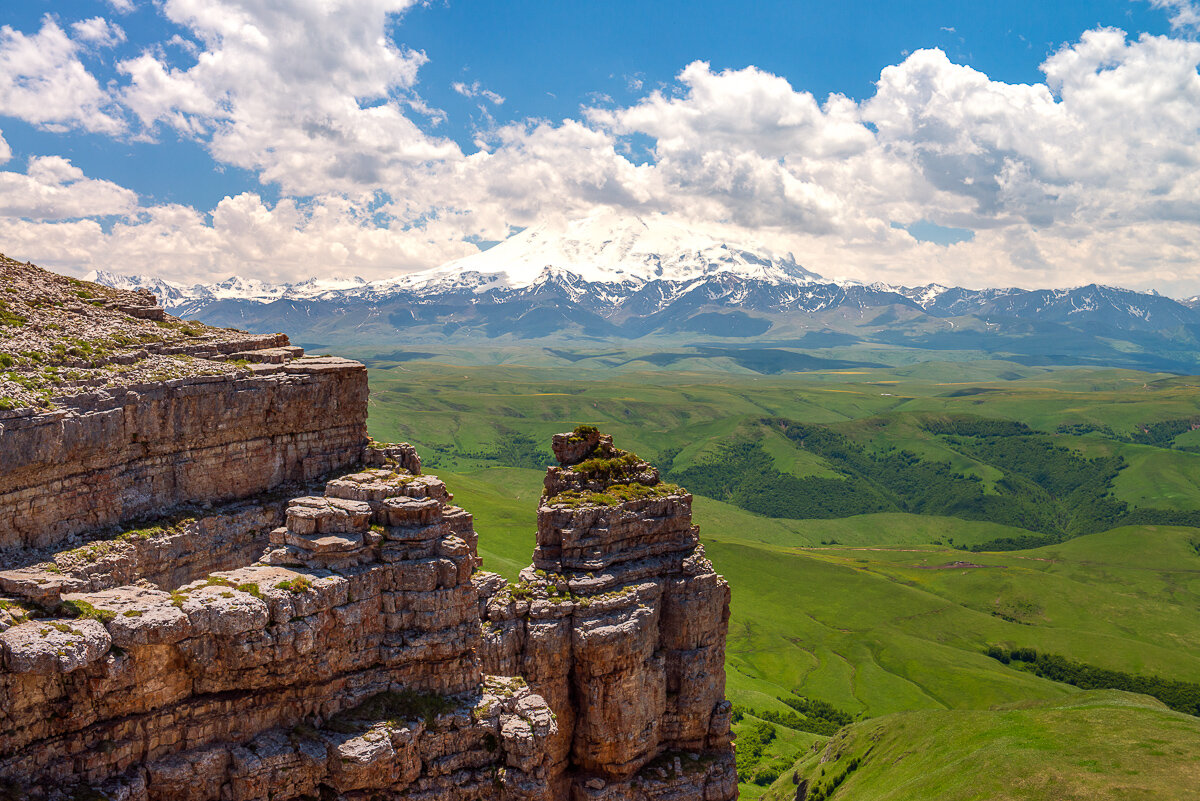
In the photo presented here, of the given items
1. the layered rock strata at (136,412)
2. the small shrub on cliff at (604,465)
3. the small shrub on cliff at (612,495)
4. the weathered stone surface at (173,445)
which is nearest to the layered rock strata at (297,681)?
the weathered stone surface at (173,445)

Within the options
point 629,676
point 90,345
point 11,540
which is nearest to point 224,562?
point 11,540

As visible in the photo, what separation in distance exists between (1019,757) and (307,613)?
7541 centimetres

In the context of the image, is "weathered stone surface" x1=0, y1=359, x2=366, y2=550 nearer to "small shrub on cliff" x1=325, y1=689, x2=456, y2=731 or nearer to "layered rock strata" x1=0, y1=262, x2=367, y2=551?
"layered rock strata" x1=0, y1=262, x2=367, y2=551

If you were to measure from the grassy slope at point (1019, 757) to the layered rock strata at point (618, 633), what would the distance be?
32848mm

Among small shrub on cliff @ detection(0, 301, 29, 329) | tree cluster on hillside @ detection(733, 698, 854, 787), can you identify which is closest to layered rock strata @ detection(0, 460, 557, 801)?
small shrub on cliff @ detection(0, 301, 29, 329)

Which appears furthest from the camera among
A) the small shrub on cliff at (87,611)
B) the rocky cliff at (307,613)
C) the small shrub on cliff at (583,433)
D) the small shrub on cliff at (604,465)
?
the small shrub on cliff at (583,433)

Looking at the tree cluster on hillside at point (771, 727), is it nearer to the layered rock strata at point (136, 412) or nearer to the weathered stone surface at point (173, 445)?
the weathered stone surface at point (173, 445)

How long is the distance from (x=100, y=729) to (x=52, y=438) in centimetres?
1559

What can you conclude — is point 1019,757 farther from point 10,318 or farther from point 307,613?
point 10,318

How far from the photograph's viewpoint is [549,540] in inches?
2259

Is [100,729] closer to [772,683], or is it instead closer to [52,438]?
[52,438]

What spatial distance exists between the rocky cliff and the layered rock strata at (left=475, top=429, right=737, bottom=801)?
0.17 m

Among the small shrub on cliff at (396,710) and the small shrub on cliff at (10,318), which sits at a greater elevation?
the small shrub on cliff at (10,318)

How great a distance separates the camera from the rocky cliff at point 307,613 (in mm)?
32250
